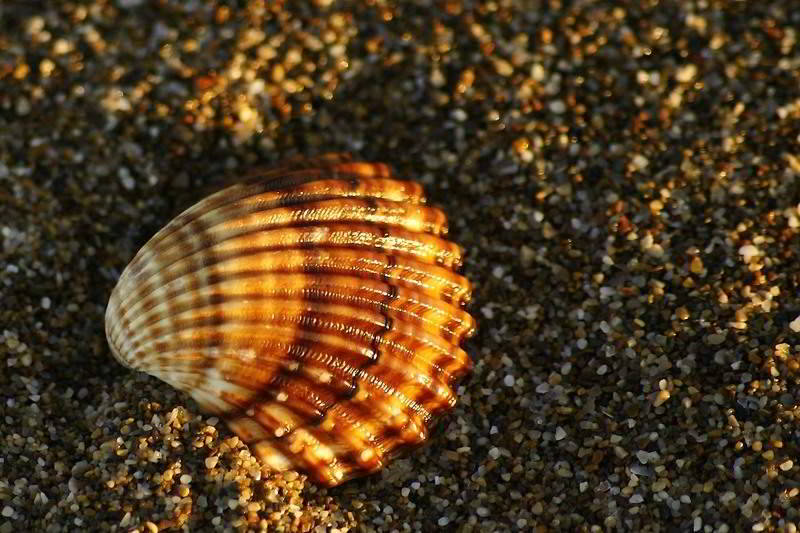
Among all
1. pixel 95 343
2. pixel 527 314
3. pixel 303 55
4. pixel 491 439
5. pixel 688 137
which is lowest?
pixel 95 343

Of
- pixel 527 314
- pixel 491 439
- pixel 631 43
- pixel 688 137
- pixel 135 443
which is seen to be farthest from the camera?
pixel 631 43

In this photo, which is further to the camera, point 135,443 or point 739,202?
point 739,202

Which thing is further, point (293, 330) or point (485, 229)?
point (485, 229)

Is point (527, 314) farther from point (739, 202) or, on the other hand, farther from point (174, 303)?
point (174, 303)

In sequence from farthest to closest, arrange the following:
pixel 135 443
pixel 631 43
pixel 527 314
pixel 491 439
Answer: pixel 631 43
pixel 527 314
pixel 491 439
pixel 135 443

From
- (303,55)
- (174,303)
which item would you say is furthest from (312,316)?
(303,55)

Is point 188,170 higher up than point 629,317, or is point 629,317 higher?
point 629,317
